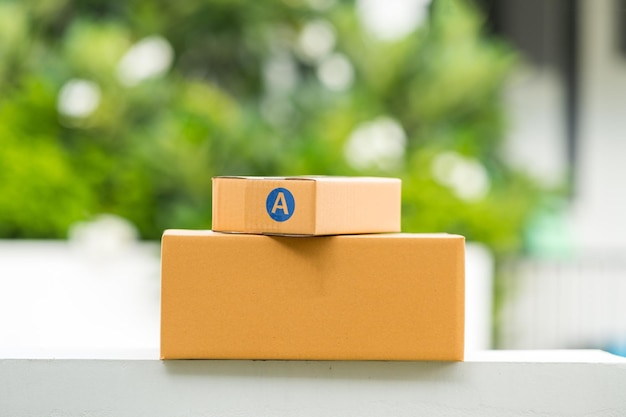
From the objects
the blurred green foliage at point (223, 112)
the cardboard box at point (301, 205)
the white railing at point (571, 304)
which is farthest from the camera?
the white railing at point (571, 304)

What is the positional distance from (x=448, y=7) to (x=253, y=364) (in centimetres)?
480

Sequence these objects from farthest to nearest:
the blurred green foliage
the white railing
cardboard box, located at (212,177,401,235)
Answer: the white railing → the blurred green foliage → cardboard box, located at (212,177,401,235)

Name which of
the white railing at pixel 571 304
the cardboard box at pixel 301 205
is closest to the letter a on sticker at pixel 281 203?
the cardboard box at pixel 301 205

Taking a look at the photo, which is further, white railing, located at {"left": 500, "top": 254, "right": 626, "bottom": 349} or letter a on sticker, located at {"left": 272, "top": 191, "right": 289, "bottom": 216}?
white railing, located at {"left": 500, "top": 254, "right": 626, "bottom": 349}

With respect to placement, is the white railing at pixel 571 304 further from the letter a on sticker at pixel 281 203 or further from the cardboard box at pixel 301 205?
the letter a on sticker at pixel 281 203

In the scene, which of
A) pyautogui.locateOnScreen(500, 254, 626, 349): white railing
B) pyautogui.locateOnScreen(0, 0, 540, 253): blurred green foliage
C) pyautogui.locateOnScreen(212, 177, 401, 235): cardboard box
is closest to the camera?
pyautogui.locateOnScreen(212, 177, 401, 235): cardboard box

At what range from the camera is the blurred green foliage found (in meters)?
5.28

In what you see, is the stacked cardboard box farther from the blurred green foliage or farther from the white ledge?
the blurred green foliage

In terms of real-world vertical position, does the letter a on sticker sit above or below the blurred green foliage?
below

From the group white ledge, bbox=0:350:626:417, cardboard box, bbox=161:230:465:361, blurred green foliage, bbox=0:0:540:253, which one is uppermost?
blurred green foliage, bbox=0:0:540:253

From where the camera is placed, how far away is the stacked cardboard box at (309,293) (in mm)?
1679

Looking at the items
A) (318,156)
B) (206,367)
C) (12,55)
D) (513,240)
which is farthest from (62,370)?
(12,55)

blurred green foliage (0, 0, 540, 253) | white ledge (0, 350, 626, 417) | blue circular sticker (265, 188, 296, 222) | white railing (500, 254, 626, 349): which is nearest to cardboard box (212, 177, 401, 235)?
blue circular sticker (265, 188, 296, 222)

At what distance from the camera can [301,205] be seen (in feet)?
5.38
